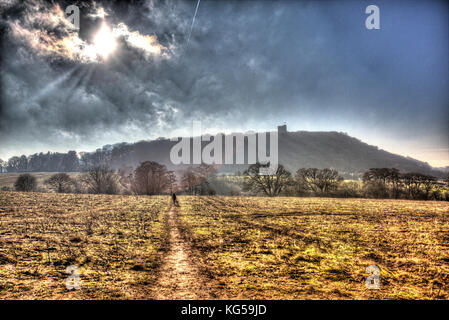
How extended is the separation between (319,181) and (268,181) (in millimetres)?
15169

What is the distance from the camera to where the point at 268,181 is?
59.0m

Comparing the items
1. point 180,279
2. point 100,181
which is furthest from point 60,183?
point 180,279

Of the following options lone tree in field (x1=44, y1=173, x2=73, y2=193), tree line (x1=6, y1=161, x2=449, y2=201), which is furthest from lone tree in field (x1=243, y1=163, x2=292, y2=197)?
Answer: lone tree in field (x1=44, y1=173, x2=73, y2=193)

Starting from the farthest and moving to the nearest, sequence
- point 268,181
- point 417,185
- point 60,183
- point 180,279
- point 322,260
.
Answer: point 60,183 → point 268,181 → point 417,185 → point 322,260 → point 180,279

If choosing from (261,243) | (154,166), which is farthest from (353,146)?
(261,243)

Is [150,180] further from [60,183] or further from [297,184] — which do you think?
[297,184]

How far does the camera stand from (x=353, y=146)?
187m

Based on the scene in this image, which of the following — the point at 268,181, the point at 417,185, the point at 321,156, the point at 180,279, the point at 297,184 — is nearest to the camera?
the point at 180,279

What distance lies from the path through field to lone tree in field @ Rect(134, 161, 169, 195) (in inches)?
2509

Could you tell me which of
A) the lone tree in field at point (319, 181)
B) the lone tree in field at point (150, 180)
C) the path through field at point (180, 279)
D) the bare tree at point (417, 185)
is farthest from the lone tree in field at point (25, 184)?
the bare tree at point (417, 185)

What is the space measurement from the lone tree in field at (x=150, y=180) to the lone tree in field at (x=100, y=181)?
27.7 feet

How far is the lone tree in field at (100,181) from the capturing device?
69750 millimetres
